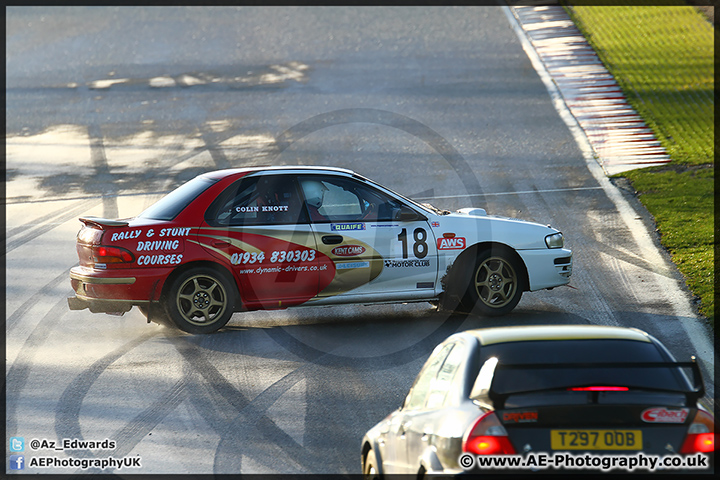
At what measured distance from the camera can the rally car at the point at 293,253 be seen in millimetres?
9102

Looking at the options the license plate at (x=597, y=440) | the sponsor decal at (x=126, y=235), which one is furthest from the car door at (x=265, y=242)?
the license plate at (x=597, y=440)

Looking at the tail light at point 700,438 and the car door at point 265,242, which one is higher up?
the car door at point 265,242

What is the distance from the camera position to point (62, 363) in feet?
28.2

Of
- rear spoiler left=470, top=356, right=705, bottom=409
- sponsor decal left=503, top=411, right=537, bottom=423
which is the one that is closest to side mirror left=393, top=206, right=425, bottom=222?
rear spoiler left=470, top=356, right=705, bottom=409

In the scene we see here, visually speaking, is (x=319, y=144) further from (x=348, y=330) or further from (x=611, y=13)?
(x=611, y=13)

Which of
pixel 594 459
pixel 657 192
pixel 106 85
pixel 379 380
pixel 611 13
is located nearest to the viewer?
pixel 594 459

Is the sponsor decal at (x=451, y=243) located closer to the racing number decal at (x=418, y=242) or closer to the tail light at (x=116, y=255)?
the racing number decal at (x=418, y=242)

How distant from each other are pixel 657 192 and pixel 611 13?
14776 mm

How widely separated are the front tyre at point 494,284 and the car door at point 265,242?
165cm

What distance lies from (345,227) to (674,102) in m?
12.8

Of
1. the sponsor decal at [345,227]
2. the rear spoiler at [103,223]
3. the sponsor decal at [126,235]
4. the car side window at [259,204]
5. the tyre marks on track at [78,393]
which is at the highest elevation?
the car side window at [259,204]

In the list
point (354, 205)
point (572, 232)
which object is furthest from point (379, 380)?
point (572, 232)

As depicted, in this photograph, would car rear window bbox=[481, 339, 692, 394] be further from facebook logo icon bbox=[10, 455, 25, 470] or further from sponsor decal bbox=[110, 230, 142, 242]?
sponsor decal bbox=[110, 230, 142, 242]

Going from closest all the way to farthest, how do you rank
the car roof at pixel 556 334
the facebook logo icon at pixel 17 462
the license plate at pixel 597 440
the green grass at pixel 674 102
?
the license plate at pixel 597 440 < the car roof at pixel 556 334 < the facebook logo icon at pixel 17 462 < the green grass at pixel 674 102
